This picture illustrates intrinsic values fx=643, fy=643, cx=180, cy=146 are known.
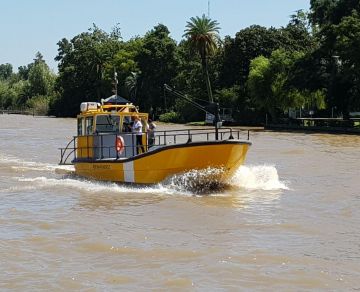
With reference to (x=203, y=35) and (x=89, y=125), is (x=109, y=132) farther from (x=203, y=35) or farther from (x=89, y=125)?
(x=203, y=35)

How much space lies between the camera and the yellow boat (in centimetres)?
1788

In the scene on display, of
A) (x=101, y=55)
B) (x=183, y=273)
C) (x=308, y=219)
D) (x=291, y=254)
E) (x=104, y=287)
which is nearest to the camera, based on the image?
(x=104, y=287)

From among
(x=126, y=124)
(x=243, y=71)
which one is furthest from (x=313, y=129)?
(x=126, y=124)

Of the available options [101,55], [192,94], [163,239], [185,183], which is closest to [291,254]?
[163,239]

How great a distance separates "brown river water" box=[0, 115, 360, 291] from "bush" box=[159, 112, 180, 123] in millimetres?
67996

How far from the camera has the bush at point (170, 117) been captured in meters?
90.8

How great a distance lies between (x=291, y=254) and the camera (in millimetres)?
11031

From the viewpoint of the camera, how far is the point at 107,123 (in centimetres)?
2081

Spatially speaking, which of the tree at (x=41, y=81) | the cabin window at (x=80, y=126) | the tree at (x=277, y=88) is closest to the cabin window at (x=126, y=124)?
the cabin window at (x=80, y=126)

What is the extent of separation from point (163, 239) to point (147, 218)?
240 cm

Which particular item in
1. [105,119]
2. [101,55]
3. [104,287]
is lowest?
[104,287]

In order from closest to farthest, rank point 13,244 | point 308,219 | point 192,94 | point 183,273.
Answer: point 183,273, point 13,244, point 308,219, point 192,94

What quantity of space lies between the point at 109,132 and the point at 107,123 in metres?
0.32

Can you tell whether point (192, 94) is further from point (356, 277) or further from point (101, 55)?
point (356, 277)
